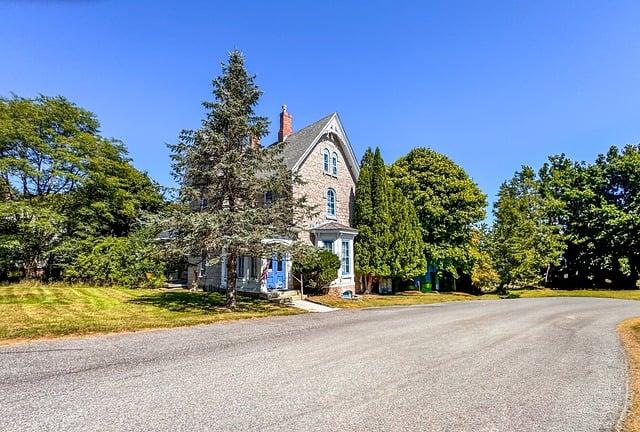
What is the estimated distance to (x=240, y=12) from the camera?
455 inches

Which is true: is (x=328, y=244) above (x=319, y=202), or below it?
below

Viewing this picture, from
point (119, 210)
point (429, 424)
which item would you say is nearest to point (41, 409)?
point (429, 424)

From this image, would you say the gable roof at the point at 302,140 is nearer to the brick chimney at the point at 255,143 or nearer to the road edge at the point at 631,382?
the brick chimney at the point at 255,143

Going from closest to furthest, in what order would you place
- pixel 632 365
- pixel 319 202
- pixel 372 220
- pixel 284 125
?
pixel 632 365
pixel 319 202
pixel 372 220
pixel 284 125

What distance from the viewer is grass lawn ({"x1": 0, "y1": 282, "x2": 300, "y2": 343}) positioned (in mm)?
10227

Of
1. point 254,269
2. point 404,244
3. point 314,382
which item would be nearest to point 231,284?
point 254,269

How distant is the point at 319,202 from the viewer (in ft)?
78.7

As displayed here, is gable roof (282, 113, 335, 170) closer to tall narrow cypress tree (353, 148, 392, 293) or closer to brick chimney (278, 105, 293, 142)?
brick chimney (278, 105, 293, 142)

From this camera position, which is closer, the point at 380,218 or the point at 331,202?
the point at 380,218

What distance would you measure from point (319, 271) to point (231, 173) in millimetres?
7719

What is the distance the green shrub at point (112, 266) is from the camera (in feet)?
82.5

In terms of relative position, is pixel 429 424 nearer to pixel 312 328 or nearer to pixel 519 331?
pixel 312 328

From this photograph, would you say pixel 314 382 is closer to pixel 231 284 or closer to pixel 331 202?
pixel 231 284

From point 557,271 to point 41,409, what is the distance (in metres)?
42.7
